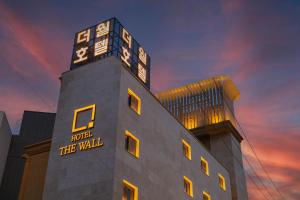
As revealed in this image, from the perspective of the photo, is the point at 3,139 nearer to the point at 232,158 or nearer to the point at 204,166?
the point at 232,158

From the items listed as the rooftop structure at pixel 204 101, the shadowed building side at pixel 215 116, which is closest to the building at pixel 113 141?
the shadowed building side at pixel 215 116

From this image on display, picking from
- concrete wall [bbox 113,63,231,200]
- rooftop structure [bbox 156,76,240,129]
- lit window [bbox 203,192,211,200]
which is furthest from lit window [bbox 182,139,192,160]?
rooftop structure [bbox 156,76,240,129]

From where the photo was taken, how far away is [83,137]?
30375 millimetres

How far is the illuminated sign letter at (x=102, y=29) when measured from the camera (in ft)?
130

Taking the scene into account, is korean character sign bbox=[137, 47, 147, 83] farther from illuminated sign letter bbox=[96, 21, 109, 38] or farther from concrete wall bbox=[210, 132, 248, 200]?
concrete wall bbox=[210, 132, 248, 200]

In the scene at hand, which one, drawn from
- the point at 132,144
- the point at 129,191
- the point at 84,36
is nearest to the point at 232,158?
the point at 84,36

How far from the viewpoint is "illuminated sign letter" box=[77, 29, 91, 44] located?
132ft

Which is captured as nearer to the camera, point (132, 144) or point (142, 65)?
point (132, 144)

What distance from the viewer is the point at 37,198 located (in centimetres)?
3912

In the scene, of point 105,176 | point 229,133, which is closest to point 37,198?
point 105,176

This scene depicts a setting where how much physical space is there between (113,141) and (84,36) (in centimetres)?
1596

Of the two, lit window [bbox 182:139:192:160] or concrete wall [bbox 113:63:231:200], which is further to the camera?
lit window [bbox 182:139:192:160]

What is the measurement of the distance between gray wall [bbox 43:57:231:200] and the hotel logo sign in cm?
36

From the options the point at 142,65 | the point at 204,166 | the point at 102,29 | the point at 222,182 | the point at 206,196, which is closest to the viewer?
the point at 102,29
